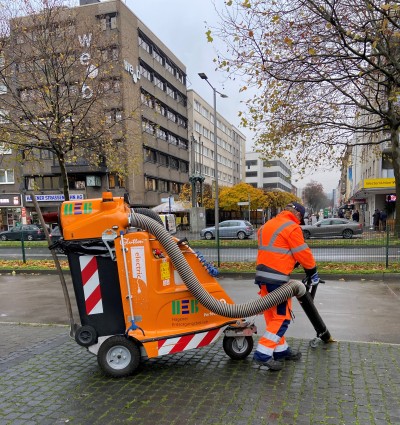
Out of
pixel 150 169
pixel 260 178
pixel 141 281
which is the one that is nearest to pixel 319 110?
pixel 141 281

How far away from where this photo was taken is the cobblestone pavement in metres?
3.07

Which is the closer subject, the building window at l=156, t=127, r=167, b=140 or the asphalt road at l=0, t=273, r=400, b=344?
the asphalt road at l=0, t=273, r=400, b=344

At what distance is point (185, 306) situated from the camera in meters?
3.97

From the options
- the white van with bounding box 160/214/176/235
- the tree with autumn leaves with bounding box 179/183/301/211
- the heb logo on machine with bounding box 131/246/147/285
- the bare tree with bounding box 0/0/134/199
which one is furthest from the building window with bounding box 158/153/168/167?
the heb logo on machine with bounding box 131/246/147/285

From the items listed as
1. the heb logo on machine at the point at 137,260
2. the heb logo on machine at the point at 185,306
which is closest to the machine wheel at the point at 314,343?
the heb logo on machine at the point at 185,306

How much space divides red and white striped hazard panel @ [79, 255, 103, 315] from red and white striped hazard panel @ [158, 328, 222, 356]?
2.49 ft

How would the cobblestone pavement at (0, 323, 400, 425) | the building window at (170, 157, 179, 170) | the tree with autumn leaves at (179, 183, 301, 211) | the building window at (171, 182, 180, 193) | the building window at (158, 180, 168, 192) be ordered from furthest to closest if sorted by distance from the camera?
the building window at (171, 182, 180, 193)
the building window at (170, 157, 179, 170)
the building window at (158, 180, 168, 192)
the tree with autumn leaves at (179, 183, 301, 211)
the cobblestone pavement at (0, 323, 400, 425)

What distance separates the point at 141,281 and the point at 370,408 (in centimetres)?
228

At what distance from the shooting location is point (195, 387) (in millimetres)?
3619

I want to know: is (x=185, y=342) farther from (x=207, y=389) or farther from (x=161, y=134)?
(x=161, y=134)

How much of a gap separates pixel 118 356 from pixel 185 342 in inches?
27.4

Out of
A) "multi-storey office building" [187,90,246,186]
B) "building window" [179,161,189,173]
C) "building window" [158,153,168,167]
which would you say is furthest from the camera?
"multi-storey office building" [187,90,246,186]

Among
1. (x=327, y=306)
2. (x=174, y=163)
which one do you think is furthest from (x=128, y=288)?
(x=174, y=163)

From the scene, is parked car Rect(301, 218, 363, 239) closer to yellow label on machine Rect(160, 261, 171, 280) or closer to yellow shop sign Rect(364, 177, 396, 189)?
yellow shop sign Rect(364, 177, 396, 189)
